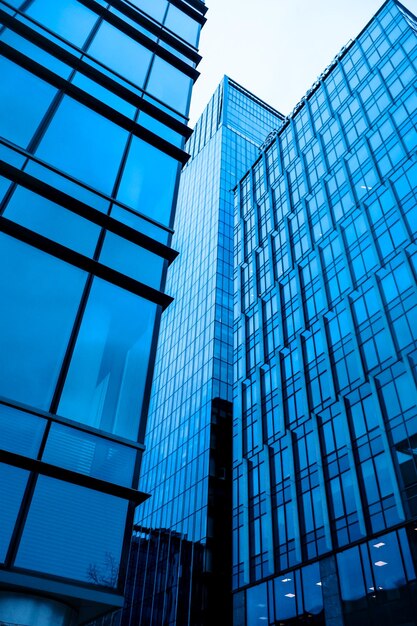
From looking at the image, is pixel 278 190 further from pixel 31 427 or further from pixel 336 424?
pixel 31 427

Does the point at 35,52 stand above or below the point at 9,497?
above

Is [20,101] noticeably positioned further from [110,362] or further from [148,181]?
[110,362]

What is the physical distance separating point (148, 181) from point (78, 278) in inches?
157

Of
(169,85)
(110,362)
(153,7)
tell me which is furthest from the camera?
(153,7)

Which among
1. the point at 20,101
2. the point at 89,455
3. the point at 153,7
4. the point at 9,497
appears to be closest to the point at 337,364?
the point at 153,7

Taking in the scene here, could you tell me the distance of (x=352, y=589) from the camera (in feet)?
90.3

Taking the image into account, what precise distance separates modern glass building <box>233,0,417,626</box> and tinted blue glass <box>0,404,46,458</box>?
76.5ft

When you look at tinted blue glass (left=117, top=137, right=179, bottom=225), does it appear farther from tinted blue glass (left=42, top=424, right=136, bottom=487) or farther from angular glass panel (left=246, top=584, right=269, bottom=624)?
angular glass panel (left=246, top=584, right=269, bottom=624)

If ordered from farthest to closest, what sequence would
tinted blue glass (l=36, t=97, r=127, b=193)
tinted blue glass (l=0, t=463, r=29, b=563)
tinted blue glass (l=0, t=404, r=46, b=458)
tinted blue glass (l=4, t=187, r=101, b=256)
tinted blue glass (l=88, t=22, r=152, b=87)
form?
tinted blue glass (l=88, t=22, r=152, b=87) < tinted blue glass (l=36, t=97, r=127, b=193) < tinted blue glass (l=4, t=187, r=101, b=256) < tinted blue glass (l=0, t=404, r=46, b=458) < tinted blue glass (l=0, t=463, r=29, b=563)

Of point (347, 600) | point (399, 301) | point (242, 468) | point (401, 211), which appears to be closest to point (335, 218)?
point (401, 211)

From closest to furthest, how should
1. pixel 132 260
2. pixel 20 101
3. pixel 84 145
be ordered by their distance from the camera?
1. pixel 132 260
2. pixel 20 101
3. pixel 84 145

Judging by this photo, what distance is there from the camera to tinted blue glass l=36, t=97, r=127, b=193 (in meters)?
11.6

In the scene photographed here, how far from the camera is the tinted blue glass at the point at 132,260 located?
11.0 meters

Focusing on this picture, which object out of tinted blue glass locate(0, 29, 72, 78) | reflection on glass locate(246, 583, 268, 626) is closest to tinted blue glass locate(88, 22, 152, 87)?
tinted blue glass locate(0, 29, 72, 78)
